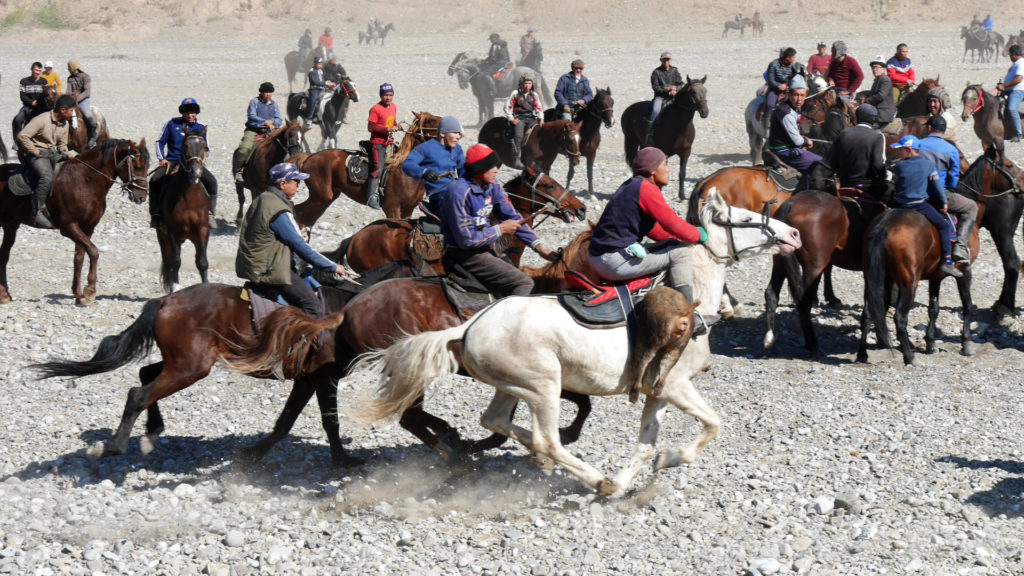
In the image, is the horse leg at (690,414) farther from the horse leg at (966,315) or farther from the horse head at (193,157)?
the horse head at (193,157)

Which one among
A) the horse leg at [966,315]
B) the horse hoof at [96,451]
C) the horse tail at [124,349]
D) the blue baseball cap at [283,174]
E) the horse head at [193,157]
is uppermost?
the blue baseball cap at [283,174]

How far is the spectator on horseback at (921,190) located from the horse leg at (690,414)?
4583 millimetres

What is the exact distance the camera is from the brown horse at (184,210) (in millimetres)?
12930

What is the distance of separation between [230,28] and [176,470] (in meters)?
Result: 54.0

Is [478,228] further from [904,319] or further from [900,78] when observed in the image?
[900,78]

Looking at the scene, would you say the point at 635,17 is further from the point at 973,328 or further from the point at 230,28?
the point at 973,328

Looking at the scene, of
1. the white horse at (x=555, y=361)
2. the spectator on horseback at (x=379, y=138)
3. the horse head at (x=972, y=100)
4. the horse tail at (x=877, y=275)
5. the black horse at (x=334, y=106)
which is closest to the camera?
the white horse at (x=555, y=361)

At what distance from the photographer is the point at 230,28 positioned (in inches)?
2313

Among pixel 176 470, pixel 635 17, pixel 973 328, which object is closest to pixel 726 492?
pixel 176 470

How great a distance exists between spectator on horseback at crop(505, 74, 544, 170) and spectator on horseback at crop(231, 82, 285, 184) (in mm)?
3677

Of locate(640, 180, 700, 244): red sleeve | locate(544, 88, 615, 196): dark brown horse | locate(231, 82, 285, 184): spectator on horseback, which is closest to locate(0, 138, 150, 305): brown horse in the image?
locate(231, 82, 285, 184): spectator on horseback

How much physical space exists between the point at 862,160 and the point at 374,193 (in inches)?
256

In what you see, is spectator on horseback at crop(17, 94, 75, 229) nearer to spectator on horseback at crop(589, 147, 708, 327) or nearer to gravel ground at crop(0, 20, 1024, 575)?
gravel ground at crop(0, 20, 1024, 575)

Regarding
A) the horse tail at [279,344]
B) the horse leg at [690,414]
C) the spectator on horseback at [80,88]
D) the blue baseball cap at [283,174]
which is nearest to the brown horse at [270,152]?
the spectator on horseback at [80,88]
